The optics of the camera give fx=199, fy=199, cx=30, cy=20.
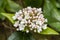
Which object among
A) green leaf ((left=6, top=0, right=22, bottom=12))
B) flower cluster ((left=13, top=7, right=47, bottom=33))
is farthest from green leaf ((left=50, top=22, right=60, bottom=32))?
green leaf ((left=6, top=0, right=22, bottom=12))

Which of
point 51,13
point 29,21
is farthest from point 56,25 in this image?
point 29,21

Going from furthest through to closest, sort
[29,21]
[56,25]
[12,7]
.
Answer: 1. [12,7]
2. [56,25]
3. [29,21]

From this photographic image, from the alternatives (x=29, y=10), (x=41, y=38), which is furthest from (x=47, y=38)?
(x=29, y=10)

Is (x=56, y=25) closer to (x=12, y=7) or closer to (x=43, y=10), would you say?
(x=43, y=10)

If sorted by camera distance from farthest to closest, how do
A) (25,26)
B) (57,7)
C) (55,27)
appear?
1. (57,7)
2. (55,27)
3. (25,26)

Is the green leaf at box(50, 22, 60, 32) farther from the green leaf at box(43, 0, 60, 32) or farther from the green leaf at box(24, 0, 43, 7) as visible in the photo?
the green leaf at box(24, 0, 43, 7)

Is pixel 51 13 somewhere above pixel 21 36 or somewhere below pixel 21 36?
above

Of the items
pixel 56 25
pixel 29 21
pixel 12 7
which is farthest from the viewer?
pixel 12 7

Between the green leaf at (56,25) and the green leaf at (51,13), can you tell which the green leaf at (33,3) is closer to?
Result: the green leaf at (51,13)

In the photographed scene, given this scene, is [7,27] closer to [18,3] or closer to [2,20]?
[2,20]
